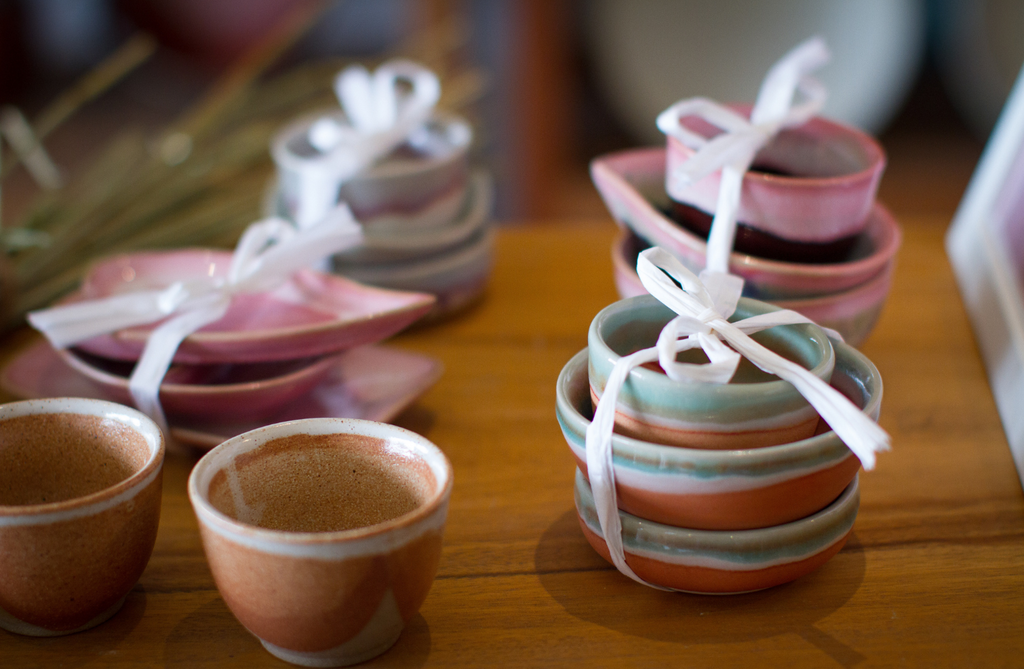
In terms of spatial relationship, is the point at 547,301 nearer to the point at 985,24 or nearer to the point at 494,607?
the point at 494,607

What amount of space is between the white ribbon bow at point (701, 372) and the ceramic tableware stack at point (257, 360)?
0.19 metres

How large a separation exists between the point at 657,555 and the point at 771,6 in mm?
1303

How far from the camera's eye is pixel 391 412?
0.58 metres

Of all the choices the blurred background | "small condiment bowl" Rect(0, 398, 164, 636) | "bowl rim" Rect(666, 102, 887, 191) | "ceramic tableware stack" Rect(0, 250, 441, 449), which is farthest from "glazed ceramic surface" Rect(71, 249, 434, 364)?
the blurred background

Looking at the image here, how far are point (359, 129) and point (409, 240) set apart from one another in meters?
0.12

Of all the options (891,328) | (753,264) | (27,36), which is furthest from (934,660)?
(27,36)

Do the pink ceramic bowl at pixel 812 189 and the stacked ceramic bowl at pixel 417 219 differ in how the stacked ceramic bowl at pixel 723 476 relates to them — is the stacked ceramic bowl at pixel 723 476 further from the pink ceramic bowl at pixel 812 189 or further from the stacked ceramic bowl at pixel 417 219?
the stacked ceramic bowl at pixel 417 219

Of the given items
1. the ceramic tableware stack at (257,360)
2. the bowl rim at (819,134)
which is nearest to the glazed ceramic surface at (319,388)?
the ceramic tableware stack at (257,360)

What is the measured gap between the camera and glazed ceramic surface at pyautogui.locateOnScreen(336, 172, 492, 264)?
70 centimetres

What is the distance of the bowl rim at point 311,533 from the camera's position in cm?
36

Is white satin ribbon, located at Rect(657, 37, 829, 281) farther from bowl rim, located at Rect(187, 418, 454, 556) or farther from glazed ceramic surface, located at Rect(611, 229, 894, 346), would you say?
bowl rim, located at Rect(187, 418, 454, 556)

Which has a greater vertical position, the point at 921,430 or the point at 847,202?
the point at 847,202

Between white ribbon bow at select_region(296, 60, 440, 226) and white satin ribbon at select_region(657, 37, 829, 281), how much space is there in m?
0.23

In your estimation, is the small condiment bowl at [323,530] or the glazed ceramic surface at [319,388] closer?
the small condiment bowl at [323,530]
